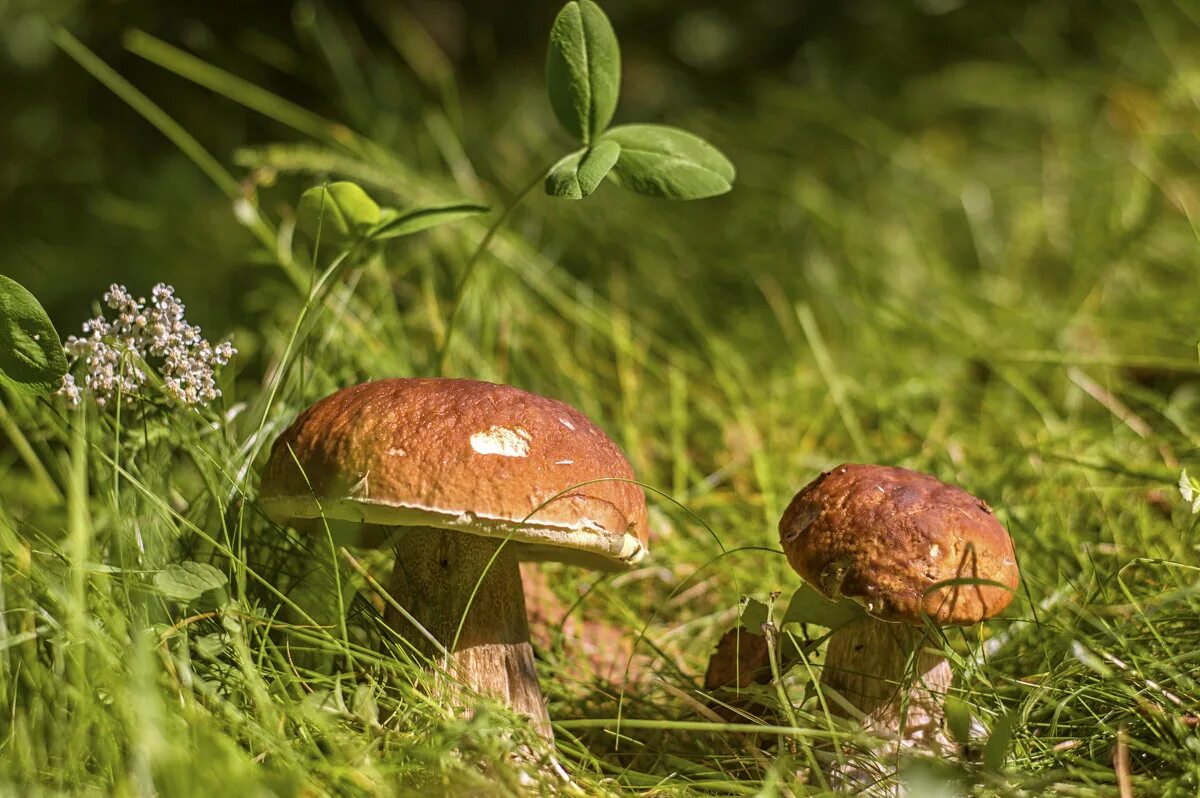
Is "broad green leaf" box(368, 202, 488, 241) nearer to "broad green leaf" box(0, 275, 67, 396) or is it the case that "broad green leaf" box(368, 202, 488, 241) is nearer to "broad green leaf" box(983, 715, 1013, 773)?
"broad green leaf" box(0, 275, 67, 396)

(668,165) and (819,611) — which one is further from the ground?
(668,165)

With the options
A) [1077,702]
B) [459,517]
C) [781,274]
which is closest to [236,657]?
[459,517]

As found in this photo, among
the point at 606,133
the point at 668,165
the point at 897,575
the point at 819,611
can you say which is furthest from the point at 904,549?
the point at 606,133

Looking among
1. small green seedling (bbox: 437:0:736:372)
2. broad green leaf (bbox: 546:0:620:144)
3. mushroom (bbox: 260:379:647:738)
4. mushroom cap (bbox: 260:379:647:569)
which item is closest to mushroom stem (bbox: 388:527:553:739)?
mushroom (bbox: 260:379:647:738)

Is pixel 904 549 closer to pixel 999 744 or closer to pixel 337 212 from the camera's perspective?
pixel 999 744

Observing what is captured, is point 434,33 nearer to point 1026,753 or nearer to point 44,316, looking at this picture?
point 44,316
